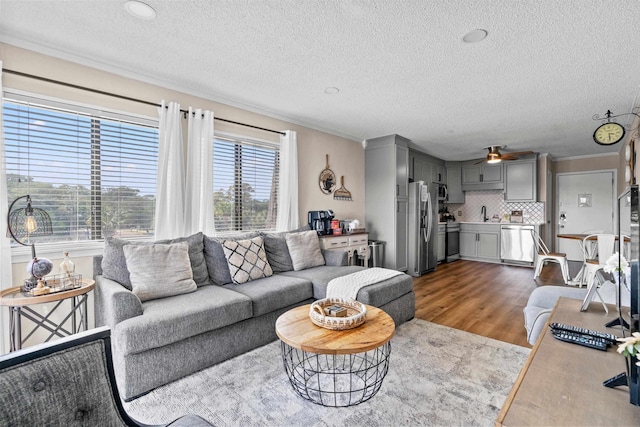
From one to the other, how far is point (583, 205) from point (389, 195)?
486 centimetres

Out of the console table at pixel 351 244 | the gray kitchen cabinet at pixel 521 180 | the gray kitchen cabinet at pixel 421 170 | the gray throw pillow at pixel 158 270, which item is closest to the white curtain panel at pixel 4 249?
the gray throw pillow at pixel 158 270

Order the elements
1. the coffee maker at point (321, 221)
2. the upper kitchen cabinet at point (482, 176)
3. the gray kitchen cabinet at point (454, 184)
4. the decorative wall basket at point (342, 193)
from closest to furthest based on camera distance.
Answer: the coffee maker at point (321, 221)
the decorative wall basket at point (342, 193)
the upper kitchen cabinet at point (482, 176)
the gray kitchen cabinet at point (454, 184)

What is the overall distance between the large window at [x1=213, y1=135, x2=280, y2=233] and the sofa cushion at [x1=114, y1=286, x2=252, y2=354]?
122 cm

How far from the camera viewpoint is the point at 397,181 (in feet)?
17.1

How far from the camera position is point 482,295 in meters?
4.33

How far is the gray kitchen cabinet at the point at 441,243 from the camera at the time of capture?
6.66m

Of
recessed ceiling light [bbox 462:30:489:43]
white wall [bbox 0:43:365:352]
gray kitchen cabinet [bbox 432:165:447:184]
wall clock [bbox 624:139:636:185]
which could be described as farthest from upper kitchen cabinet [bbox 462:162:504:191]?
recessed ceiling light [bbox 462:30:489:43]

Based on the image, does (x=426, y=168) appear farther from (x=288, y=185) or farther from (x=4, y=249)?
(x=4, y=249)

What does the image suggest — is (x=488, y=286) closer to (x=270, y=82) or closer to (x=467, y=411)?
(x=467, y=411)

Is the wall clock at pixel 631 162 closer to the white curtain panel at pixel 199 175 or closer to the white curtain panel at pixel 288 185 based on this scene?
the white curtain panel at pixel 288 185

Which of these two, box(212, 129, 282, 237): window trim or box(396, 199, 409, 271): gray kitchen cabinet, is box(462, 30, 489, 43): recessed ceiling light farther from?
box(396, 199, 409, 271): gray kitchen cabinet

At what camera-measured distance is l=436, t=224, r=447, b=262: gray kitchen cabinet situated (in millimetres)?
6664

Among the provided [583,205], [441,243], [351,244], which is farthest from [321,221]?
[583,205]

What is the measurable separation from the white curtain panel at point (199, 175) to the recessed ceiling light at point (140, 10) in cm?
117
